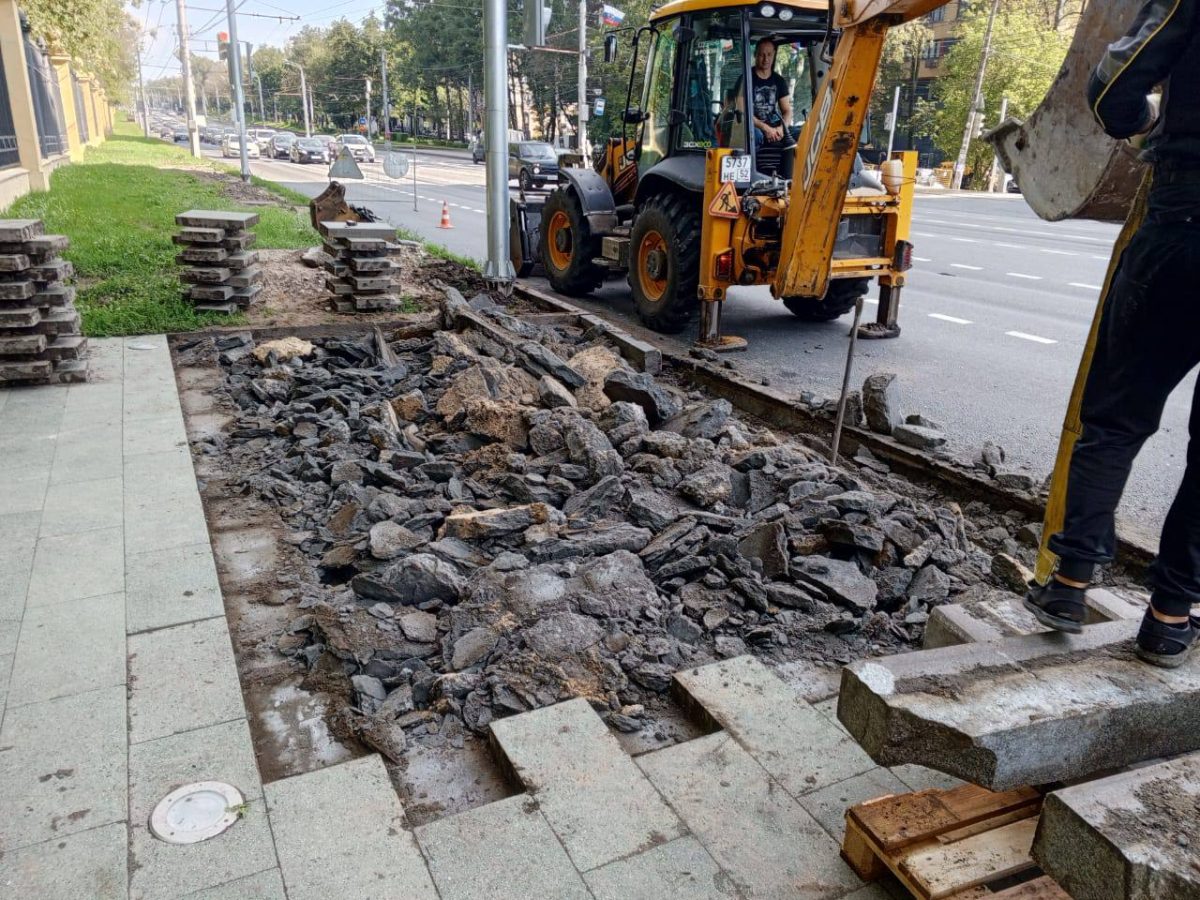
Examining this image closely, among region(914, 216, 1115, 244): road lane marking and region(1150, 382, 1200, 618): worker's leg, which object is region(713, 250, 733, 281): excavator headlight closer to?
region(1150, 382, 1200, 618): worker's leg

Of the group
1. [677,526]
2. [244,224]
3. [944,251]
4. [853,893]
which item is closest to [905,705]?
[853,893]

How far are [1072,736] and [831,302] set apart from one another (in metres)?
8.69

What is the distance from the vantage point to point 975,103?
3925 cm

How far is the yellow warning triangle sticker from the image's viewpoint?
27.2ft

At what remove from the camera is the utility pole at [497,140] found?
32.7 feet

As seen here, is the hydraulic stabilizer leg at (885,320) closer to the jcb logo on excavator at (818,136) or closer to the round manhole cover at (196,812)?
the jcb logo on excavator at (818,136)

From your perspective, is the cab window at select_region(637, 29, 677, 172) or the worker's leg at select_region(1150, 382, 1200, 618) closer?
the worker's leg at select_region(1150, 382, 1200, 618)

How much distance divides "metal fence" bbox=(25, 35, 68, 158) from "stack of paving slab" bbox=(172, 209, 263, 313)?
16957 mm

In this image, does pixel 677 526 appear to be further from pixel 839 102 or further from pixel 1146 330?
pixel 839 102

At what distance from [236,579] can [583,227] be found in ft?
25.2

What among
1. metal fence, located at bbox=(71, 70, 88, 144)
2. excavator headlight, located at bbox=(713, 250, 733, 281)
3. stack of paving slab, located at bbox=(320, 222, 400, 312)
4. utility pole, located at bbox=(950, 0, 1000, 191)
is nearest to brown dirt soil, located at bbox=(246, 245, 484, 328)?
stack of paving slab, located at bbox=(320, 222, 400, 312)

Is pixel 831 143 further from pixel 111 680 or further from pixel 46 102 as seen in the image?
pixel 46 102

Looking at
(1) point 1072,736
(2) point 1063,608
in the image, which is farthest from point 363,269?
(1) point 1072,736

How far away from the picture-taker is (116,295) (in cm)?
973
